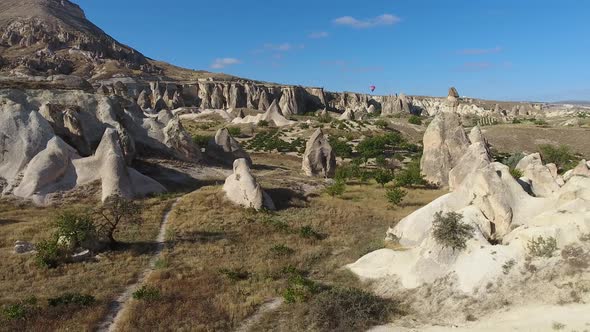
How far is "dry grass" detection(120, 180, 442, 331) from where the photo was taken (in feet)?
55.8

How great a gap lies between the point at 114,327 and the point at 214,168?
30431 millimetres

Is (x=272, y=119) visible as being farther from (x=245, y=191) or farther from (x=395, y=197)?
(x=245, y=191)

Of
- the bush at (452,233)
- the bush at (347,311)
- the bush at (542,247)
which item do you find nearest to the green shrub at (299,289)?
the bush at (347,311)

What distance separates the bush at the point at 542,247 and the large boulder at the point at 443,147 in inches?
1035

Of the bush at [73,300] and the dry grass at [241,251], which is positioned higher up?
the bush at [73,300]

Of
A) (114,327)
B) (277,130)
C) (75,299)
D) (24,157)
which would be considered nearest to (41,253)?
(75,299)

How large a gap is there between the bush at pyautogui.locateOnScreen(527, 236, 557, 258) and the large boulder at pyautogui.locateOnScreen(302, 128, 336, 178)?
30.3 metres

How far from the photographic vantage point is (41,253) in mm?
21219

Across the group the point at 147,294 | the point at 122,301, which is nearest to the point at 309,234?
the point at 147,294

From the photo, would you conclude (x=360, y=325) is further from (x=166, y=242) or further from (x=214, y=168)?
(x=214, y=168)

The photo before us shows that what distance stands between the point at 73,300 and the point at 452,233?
48.7ft

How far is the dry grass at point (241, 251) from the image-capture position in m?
17.0

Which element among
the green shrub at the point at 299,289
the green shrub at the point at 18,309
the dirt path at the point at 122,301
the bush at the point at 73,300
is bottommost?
the green shrub at the point at 299,289

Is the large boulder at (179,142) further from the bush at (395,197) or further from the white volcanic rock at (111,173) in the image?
the bush at (395,197)
